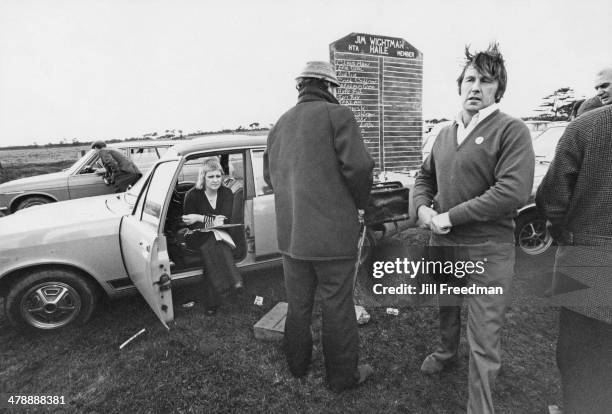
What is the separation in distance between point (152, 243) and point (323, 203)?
151cm

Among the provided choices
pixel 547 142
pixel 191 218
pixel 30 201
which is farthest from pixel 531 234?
pixel 30 201

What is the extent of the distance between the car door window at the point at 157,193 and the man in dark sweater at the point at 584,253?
301cm

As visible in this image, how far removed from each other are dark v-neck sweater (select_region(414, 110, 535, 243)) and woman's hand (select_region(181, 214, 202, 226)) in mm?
2531

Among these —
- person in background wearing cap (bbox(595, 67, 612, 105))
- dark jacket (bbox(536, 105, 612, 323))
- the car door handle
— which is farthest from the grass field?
person in background wearing cap (bbox(595, 67, 612, 105))

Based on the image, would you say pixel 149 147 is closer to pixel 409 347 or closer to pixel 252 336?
pixel 252 336

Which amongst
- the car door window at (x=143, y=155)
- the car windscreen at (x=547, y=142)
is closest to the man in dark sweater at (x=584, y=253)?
the car windscreen at (x=547, y=142)

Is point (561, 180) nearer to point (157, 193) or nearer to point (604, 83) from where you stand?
point (604, 83)

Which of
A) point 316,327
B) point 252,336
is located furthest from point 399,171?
point 252,336

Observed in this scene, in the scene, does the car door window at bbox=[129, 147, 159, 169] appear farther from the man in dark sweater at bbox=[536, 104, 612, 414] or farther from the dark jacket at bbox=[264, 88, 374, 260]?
the man in dark sweater at bbox=[536, 104, 612, 414]

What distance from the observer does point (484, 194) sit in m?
1.74

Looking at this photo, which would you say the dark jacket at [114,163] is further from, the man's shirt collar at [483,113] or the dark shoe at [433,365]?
the man's shirt collar at [483,113]

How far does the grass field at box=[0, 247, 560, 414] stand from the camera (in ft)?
7.44

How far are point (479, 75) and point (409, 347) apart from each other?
86.3 inches

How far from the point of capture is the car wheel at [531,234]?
4.23 metres
